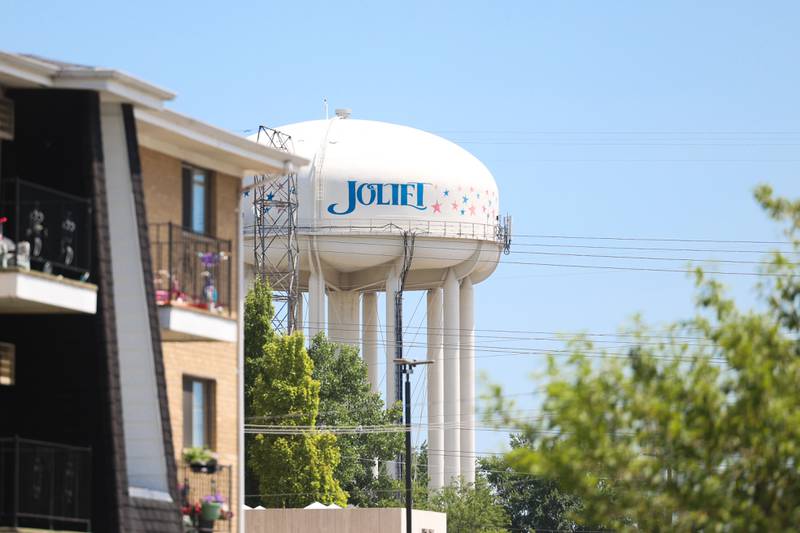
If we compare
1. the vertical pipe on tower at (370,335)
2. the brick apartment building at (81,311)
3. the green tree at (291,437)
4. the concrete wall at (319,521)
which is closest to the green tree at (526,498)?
the vertical pipe on tower at (370,335)

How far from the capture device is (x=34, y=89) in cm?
2700

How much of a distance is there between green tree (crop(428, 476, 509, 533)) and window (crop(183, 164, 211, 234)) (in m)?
54.1

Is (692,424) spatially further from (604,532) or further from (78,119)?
(604,532)

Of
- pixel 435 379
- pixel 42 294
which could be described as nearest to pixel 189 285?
pixel 42 294

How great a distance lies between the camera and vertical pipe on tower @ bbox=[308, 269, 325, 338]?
260 ft

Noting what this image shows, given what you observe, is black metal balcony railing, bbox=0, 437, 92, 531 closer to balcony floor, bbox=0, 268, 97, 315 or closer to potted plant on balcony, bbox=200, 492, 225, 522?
balcony floor, bbox=0, 268, 97, 315

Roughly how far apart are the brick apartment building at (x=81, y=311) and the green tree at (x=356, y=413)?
54.2 metres

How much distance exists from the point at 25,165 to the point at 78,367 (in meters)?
2.90

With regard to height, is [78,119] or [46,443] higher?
[78,119]

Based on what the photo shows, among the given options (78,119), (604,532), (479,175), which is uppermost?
(479,175)

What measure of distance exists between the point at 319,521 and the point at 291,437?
10.4 metres

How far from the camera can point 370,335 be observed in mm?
88812

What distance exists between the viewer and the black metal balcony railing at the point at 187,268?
2927 cm

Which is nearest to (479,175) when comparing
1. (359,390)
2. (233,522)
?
(359,390)
